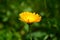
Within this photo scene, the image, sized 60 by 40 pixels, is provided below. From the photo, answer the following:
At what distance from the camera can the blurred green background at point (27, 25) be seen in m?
1.20

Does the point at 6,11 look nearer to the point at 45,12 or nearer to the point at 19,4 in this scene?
the point at 19,4

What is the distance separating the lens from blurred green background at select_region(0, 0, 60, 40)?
1.20 metres

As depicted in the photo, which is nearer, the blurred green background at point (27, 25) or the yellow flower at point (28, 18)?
the yellow flower at point (28, 18)

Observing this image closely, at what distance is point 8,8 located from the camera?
1420 millimetres

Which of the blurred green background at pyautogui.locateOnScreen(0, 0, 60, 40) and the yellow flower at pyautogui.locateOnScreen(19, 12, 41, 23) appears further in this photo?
the blurred green background at pyautogui.locateOnScreen(0, 0, 60, 40)

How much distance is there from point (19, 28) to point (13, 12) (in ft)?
0.37

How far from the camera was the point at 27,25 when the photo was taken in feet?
4.18

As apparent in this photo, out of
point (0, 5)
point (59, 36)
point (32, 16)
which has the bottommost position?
point (59, 36)

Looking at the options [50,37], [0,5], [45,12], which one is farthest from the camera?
[0,5]

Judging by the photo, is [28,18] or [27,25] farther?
[27,25]

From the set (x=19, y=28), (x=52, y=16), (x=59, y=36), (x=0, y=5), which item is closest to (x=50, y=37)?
(x=59, y=36)

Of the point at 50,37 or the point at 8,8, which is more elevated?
the point at 8,8

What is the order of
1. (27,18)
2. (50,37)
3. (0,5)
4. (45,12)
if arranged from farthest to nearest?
(0,5), (45,12), (50,37), (27,18)

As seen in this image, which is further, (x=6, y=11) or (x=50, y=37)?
(x=6, y=11)
